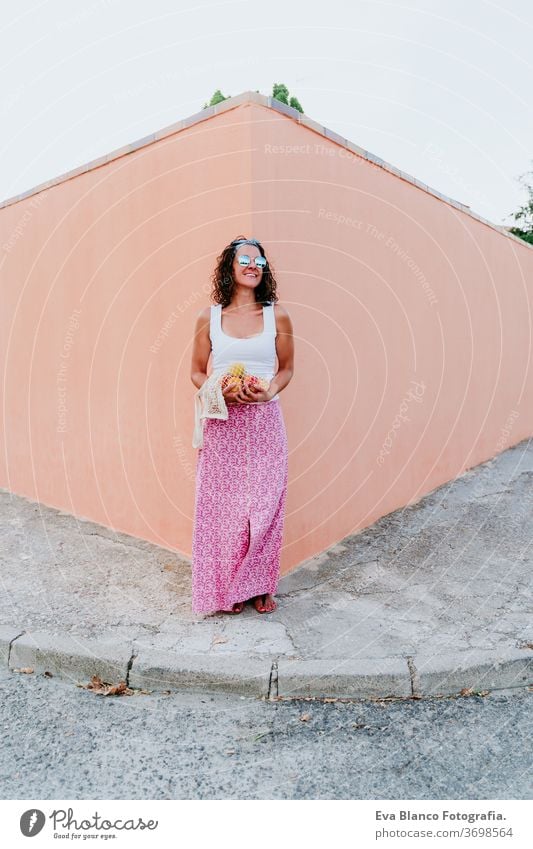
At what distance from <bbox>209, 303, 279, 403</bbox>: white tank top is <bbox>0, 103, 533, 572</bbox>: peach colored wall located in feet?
2.23

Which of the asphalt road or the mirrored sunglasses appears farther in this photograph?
the mirrored sunglasses

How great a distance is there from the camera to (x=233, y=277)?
11.2 feet

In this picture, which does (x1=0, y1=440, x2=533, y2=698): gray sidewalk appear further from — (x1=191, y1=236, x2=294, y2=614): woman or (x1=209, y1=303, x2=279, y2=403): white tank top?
(x1=209, y1=303, x2=279, y2=403): white tank top

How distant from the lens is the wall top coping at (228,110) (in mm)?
3828

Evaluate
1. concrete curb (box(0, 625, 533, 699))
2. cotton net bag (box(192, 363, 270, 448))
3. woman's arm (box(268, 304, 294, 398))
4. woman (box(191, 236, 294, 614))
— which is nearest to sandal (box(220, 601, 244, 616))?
woman (box(191, 236, 294, 614))

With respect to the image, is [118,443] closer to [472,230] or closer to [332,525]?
[332,525]

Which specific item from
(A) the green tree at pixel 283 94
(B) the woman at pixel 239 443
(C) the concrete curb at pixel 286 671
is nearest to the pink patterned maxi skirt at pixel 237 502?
(B) the woman at pixel 239 443

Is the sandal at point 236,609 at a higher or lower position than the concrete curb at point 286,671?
higher

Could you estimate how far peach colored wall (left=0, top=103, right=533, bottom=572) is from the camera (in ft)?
13.4

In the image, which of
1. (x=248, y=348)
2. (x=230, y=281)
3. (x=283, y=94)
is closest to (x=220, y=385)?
(x=248, y=348)

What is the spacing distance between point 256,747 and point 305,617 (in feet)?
3.37

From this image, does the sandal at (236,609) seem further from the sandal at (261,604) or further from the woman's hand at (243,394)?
the woman's hand at (243,394)

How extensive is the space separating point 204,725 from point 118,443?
103 inches
